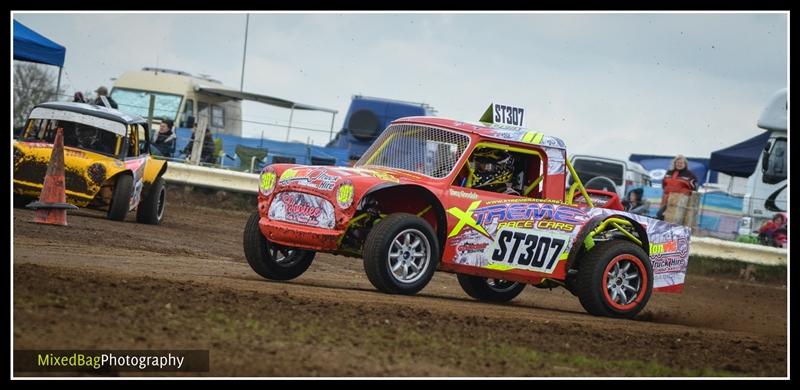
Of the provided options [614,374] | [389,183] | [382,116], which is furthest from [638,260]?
[382,116]

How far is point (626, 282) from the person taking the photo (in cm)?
1100

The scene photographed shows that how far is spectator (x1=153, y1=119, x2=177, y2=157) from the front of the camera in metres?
22.0

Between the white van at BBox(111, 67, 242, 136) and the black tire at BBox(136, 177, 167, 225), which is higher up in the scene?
the white van at BBox(111, 67, 242, 136)

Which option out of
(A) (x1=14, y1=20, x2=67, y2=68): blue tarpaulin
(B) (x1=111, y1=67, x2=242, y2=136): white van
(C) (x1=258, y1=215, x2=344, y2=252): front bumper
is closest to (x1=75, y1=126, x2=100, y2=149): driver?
(A) (x1=14, y1=20, x2=67, y2=68): blue tarpaulin

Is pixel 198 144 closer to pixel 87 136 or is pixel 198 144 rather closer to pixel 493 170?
pixel 87 136

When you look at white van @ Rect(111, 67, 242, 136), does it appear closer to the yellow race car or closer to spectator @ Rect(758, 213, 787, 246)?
Answer: the yellow race car

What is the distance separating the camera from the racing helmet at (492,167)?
10758mm

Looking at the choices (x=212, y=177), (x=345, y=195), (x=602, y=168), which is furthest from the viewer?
(x=602, y=168)

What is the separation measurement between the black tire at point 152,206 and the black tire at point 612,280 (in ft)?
26.2

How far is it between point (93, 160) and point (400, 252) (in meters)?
7.26

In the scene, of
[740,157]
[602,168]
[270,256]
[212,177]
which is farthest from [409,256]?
[740,157]

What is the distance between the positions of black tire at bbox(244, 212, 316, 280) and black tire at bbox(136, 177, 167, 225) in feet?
21.3

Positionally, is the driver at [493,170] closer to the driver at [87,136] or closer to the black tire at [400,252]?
the black tire at [400,252]

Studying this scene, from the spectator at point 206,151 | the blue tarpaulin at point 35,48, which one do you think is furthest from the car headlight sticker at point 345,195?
the spectator at point 206,151
